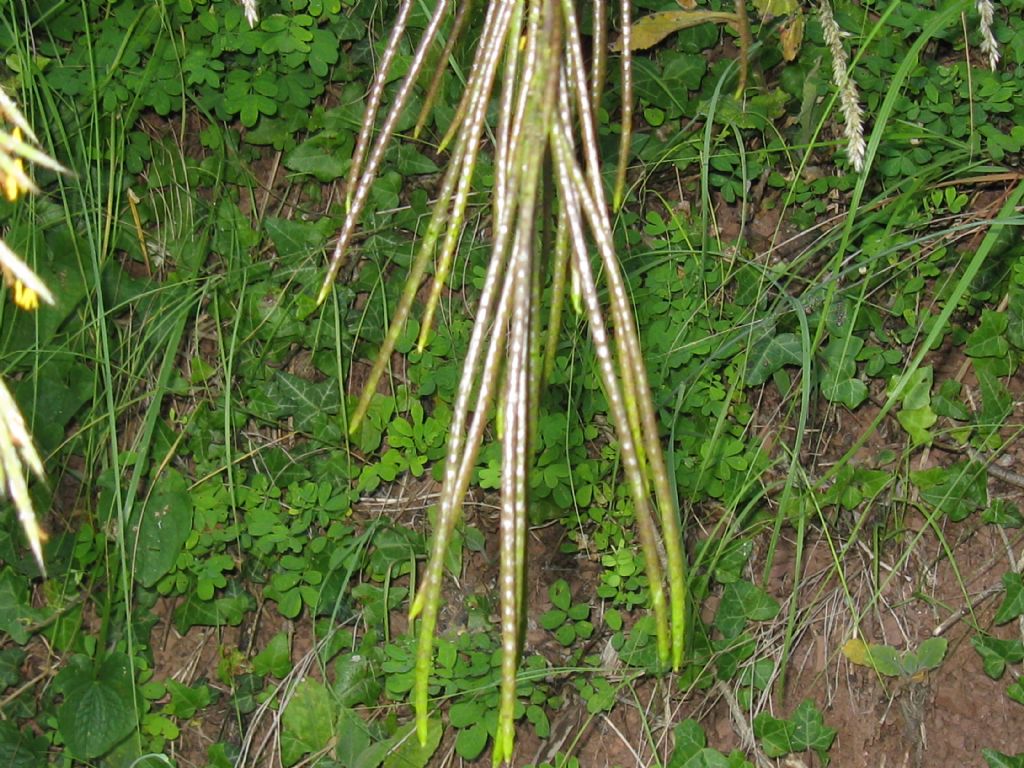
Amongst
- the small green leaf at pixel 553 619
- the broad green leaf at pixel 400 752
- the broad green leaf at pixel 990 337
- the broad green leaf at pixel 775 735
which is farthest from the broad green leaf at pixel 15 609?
the broad green leaf at pixel 990 337

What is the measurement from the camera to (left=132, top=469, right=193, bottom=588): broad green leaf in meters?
2.13

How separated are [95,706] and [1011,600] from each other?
1691 mm

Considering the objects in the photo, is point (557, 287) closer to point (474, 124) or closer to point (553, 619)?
point (474, 124)

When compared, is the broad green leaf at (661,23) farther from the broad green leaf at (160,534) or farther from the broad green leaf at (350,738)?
the broad green leaf at (350,738)

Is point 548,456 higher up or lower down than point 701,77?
lower down

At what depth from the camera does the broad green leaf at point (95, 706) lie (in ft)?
6.59

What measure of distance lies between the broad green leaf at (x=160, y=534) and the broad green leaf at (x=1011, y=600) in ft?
5.05

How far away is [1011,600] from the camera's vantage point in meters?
1.86

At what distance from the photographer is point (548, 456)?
2.08 meters

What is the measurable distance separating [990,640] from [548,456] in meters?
0.85

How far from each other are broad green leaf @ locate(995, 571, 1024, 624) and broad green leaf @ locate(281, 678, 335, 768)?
1.23 metres

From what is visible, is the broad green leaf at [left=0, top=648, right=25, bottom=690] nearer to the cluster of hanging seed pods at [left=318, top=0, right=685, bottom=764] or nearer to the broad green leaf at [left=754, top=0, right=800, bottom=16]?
the cluster of hanging seed pods at [left=318, top=0, right=685, bottom=764]

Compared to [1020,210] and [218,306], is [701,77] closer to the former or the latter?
[1020,210]

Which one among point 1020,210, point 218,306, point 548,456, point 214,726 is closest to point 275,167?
point 218,306
